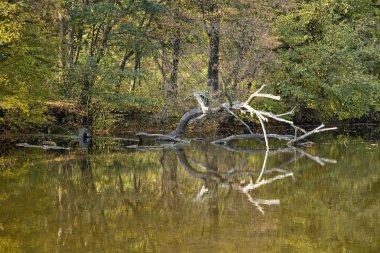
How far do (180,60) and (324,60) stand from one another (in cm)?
793

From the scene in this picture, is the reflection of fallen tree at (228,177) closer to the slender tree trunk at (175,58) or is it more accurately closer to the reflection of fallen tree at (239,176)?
the reflection of fallen tree at (239,176)

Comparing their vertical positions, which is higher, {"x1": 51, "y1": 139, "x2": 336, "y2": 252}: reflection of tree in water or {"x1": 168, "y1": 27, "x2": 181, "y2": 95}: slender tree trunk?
{"x1": 168, "y1": 27, "x2": 181, "y2": 95}: slender tree trunk

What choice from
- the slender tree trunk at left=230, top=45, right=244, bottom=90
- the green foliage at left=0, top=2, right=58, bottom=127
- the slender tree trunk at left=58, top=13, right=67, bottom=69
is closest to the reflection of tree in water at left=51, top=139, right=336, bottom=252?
the green foliage at left=0, top=2, right=58, bottom=127

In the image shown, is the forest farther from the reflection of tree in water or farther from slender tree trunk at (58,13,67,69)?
the reflection of tree in water

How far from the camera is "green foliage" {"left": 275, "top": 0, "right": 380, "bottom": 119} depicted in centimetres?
2867

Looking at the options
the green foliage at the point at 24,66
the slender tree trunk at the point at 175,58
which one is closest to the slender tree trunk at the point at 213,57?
the slender tree trunk at the point at 175,58

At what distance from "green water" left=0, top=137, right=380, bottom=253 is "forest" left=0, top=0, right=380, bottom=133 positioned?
16.9ft

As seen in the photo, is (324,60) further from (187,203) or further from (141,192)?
(187,203)

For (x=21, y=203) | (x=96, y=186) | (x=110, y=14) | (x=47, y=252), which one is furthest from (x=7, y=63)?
(x=47, y=252)

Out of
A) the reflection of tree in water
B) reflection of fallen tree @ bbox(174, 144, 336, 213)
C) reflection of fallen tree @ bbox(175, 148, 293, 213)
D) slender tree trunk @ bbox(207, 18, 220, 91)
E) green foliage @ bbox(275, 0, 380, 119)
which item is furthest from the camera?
green foliage @ bbox(275, 0, 380, 119)

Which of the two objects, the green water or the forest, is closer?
the green water

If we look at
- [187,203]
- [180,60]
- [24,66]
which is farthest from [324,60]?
[187,203]

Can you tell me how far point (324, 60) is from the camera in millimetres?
29094

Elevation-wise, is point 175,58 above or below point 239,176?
above
